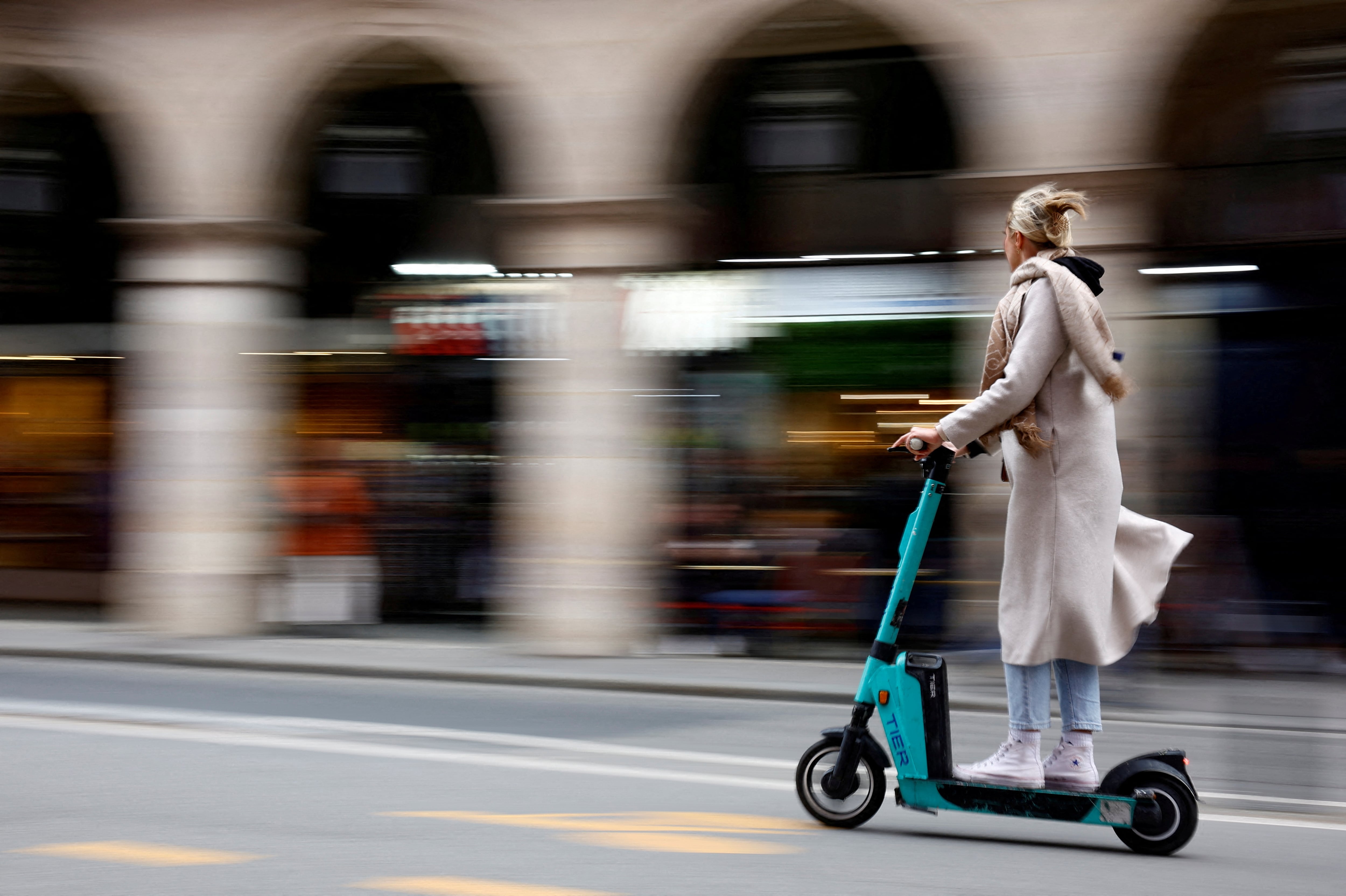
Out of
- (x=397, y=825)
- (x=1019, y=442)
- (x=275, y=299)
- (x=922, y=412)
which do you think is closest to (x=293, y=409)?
Answer: (x=275, y=299)

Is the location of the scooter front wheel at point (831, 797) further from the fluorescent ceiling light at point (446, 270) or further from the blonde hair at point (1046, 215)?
the fluorescent ceiling light at point (446, 270)

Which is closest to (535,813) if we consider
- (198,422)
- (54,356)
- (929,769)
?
(929,769)

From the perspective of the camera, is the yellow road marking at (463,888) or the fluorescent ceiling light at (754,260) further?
the fluorescent ceiling light at (754,260)

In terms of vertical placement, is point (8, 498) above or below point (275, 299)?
below

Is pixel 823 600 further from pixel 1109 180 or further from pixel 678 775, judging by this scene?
pixel 678 775

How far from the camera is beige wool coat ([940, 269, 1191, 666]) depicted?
13.4ft

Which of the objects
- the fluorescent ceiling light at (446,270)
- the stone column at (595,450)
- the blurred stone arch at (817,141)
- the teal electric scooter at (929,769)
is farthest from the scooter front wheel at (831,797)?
the fluorescent ceiling light at (446,270)

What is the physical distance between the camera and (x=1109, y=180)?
9758 millimetres

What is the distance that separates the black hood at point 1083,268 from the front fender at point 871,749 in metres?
1.44

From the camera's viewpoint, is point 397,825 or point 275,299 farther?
point 275,299

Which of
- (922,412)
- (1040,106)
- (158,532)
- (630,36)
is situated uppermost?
(630,36)

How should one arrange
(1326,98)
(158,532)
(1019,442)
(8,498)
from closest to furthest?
(1019,442) → (1326,98) → (158,532) → (8,498)

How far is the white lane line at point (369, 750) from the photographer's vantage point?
224 inches

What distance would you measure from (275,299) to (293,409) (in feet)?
3.03
